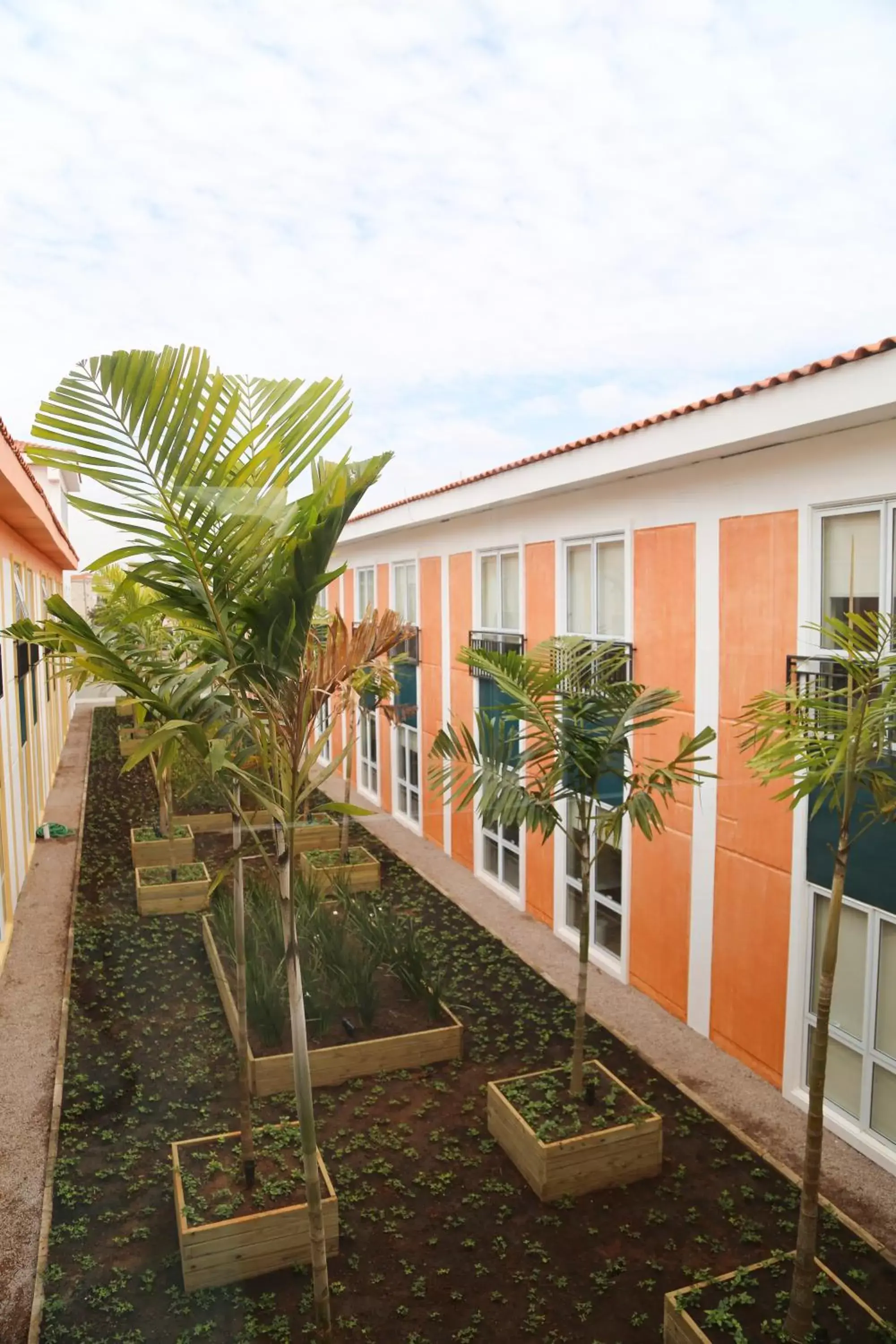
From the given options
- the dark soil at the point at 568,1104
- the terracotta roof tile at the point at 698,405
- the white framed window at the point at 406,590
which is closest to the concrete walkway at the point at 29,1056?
the dark soil at the point at 568,1104

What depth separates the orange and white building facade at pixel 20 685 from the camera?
9680 millimetres

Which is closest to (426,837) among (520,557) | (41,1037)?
(520,557)

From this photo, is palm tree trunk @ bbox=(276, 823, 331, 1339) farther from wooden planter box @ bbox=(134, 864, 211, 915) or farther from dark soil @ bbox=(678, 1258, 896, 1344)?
wooden planter box @ bbox=(134, 864, 211, 915)

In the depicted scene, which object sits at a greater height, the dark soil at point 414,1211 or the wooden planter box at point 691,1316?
the wooden planter box at point 691,1316

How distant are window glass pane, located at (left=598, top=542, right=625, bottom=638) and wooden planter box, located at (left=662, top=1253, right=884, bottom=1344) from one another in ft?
18.0

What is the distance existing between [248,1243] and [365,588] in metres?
13.7

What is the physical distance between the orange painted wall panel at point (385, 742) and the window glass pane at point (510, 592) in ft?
15.3

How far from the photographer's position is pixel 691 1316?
4273 mm

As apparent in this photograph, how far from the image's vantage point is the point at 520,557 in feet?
36.1

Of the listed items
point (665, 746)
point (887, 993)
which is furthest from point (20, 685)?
point (887, 993)

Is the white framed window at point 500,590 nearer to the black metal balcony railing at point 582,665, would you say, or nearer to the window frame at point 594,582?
the window frame at point 594,582

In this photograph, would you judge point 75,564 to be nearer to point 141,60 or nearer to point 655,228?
point 655,228

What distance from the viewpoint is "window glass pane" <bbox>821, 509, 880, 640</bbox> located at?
616 centimetres

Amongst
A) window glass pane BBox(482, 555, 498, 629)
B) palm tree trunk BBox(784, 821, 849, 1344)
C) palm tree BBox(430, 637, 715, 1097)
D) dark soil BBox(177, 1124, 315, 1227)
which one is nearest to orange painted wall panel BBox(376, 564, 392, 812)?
window glass pane BBox(482, 555, 498, 629)
